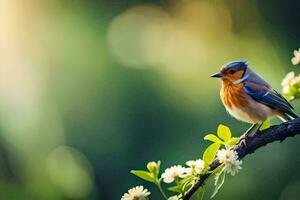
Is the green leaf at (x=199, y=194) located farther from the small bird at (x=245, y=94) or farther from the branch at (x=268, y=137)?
the small bird at (x=245, y=94)

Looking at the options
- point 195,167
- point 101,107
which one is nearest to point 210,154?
point 195,167

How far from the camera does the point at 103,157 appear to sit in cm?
310

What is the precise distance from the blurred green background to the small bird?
5.00 feet

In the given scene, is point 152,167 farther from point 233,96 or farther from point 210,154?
point 233,96

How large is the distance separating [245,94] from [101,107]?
177 cm

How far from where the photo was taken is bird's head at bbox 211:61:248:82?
1259 millimetres

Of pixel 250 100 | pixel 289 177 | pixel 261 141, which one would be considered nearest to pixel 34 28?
pixel 289 177

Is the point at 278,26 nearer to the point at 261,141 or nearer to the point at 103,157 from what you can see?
the point at 103,157

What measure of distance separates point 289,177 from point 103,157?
2.80 ft

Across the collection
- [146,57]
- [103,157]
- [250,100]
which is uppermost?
[146,57]

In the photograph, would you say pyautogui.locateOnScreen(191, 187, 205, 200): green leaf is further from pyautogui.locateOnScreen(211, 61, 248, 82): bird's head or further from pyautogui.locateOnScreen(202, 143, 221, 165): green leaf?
pyautogui.locateOnScreen(211, 61, 248, 82): bird's head

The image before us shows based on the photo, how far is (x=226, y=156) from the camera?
0.84 m

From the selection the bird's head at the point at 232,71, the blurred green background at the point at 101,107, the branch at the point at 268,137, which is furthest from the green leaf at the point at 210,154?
the blurred green background at the point at 101,107

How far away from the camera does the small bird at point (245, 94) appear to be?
3.96 ft
